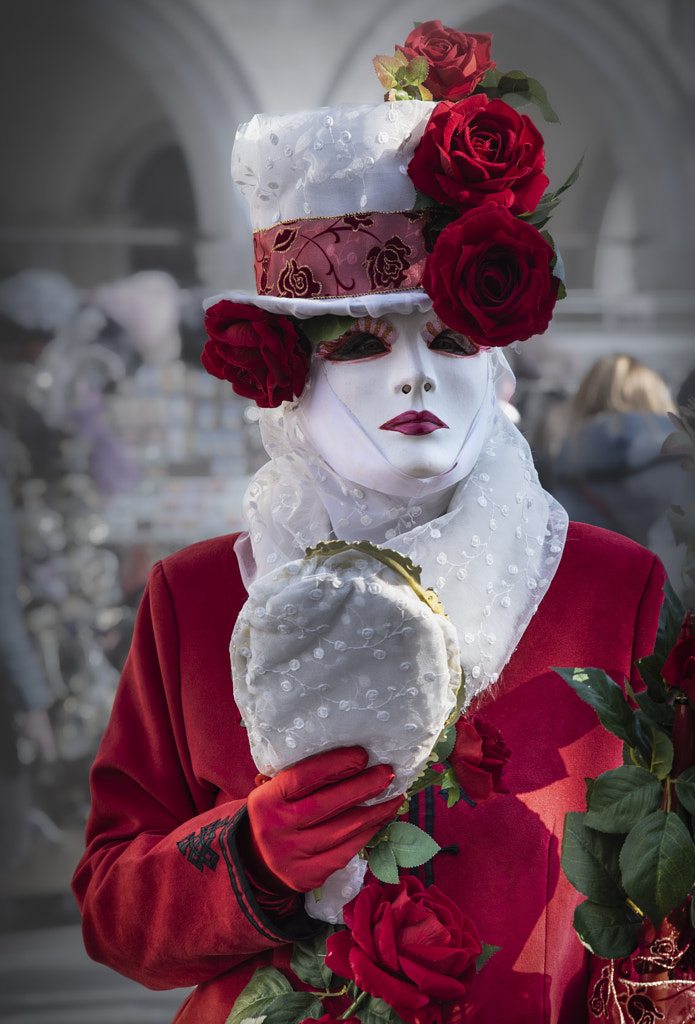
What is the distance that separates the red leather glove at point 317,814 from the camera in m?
0.87

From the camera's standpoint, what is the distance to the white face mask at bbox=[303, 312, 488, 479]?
1.07 metres

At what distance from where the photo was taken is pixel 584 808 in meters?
1.10

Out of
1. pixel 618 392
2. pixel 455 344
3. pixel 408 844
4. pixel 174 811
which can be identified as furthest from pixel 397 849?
pixel 618 392

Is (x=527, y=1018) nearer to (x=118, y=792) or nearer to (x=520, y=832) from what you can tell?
(x=520, y=832)

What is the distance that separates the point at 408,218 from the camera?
3.54ft

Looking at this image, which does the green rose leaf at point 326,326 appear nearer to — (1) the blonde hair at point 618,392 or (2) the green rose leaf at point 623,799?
(2) the green rose leaf at point 623,799

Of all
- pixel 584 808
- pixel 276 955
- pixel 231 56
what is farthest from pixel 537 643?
pixel 231 56

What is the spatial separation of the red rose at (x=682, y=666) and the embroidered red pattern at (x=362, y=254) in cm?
44

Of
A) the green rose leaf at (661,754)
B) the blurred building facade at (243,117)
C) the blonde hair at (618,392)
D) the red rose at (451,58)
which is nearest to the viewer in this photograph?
the green rose leaf at (661,754)

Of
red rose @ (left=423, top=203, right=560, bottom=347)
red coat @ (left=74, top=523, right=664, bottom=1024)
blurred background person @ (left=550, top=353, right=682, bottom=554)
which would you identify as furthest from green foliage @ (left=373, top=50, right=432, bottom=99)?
blurred background person @ (left=550, top=353, right=682, bottom=554)

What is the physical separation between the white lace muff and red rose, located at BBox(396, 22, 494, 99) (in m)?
0.58

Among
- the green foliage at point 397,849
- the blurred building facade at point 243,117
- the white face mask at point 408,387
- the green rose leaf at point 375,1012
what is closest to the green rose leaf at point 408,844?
the green foliage at point 397,849

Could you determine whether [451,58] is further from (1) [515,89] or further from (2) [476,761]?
(2) [476,761]

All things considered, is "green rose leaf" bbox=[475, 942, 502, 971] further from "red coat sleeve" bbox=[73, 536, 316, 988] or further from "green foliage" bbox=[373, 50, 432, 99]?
"green foliage" bbox=[373, 50, 432, 99]
